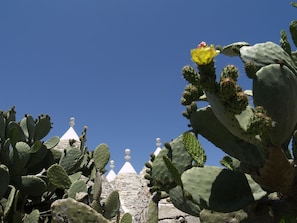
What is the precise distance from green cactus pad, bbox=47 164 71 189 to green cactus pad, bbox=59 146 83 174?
0.67 m

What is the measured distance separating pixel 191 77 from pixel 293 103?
A: 1.46ft

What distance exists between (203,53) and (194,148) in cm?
63

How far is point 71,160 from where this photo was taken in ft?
12.6

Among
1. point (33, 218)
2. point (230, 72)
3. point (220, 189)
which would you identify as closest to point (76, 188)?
point (33, 218)

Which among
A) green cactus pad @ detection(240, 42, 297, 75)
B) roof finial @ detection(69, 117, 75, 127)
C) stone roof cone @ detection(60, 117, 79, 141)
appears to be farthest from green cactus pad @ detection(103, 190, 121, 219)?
roof finial @ detection(69, 117, 75, 127)

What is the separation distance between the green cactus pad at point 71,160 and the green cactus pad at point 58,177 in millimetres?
667

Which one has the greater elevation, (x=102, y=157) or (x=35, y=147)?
(x=35, y=147)

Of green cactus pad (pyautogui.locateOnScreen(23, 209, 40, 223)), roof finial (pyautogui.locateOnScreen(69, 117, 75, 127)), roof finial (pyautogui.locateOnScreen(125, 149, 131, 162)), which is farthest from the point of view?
roof finial (pyautogui.locateOnScreen(125, 149, 131, 162))

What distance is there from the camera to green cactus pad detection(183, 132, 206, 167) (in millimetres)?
1785

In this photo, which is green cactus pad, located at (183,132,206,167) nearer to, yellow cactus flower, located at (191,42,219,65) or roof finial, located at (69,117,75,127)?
yellow cactus flower, located at (191,42,219,65)

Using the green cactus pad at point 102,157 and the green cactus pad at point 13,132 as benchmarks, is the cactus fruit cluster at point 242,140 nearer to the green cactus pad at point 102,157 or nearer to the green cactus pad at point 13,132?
the green cactus pad at point 102,157

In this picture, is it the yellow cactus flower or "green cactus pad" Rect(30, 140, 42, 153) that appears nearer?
the yellow cactus flower

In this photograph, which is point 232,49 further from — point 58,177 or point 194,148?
point 58,177

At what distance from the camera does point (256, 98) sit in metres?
1.57
